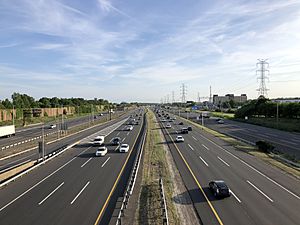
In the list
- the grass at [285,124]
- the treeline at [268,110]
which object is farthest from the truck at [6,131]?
the treeline at [268,110]

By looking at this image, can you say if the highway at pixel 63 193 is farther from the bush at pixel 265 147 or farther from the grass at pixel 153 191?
the bush at pixel 265 147

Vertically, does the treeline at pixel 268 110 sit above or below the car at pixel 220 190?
above

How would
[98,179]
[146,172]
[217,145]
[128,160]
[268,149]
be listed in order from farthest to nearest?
[217,145], [268,149], [128,160], [146,172], [98,179]

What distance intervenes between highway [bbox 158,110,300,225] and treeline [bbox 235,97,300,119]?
195 feet

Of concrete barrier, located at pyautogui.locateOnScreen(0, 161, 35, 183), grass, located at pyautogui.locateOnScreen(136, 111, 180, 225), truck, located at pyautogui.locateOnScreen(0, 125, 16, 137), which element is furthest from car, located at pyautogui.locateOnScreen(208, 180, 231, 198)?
truck, located at pyautogui.locateOnScreen(0, 125, 16, 137)

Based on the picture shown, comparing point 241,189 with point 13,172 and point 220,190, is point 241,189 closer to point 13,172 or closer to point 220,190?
point 220,190

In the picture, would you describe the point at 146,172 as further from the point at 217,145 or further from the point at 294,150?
the point at 294,150

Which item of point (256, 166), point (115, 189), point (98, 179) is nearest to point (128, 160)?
point (98, 179)

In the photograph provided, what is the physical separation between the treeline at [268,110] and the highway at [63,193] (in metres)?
73.3

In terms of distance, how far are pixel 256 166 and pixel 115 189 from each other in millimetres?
18659

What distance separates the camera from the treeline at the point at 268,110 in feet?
302

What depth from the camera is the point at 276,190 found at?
25078mm

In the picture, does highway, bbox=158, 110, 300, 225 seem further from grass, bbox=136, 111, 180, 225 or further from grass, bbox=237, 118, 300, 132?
grass, bbox=237, 118, 300, 132

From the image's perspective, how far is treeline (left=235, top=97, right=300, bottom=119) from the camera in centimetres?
9206
